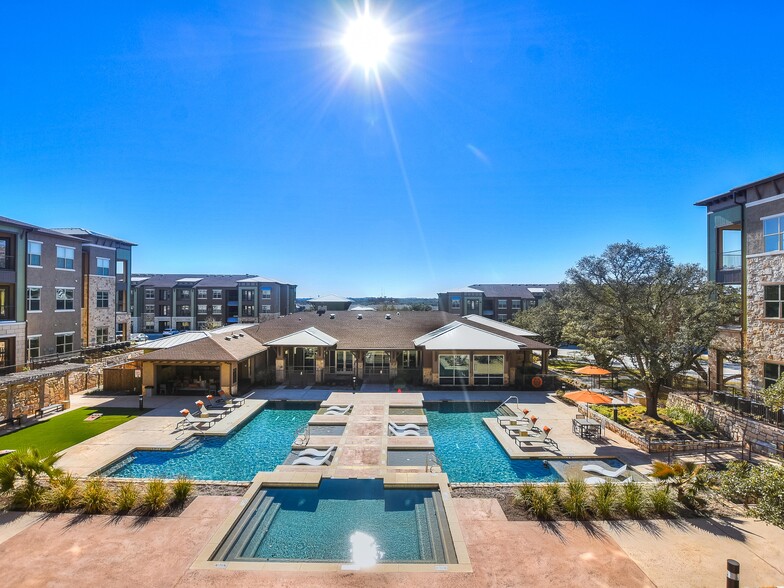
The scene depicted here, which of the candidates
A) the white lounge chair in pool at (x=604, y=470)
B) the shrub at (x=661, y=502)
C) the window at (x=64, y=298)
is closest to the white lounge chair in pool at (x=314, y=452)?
the white lounge chair in pool at (x=604, y=470)

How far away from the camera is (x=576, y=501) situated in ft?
29.8

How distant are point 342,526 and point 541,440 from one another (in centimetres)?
899

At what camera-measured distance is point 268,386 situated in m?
23.6

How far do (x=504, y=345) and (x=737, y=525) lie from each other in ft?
48.3

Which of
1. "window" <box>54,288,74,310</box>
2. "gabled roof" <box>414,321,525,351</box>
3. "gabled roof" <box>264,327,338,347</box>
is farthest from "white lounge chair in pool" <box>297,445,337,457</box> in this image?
"window" <box>54,288,74,310</box>

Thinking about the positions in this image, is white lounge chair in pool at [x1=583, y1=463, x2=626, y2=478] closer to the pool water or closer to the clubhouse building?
the pool water

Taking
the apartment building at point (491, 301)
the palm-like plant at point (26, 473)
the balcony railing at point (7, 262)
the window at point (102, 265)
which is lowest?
the palm-like plant at point (26, 473)

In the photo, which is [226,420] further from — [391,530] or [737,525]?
[737,525]

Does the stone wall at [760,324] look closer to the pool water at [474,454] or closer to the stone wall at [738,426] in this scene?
the stone wall at [738,426]

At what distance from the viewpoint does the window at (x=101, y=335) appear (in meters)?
30.2

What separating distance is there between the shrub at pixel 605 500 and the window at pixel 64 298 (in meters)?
31.4

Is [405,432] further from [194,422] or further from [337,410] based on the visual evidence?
[194,422]

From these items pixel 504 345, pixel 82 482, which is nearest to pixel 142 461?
pixel 82 482

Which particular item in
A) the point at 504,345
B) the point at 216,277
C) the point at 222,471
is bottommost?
the point at 222,471
